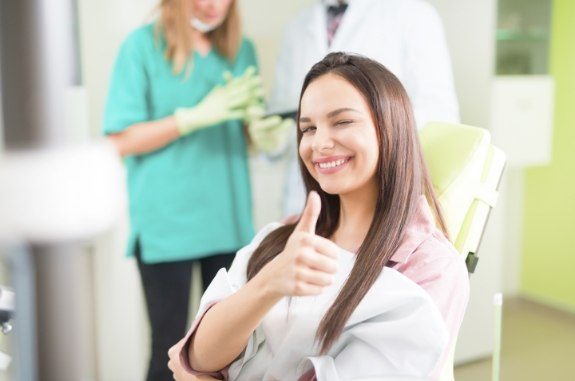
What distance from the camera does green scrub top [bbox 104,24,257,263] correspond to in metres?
1.76

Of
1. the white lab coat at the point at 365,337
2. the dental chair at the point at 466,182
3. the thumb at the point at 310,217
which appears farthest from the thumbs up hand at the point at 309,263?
the dental chair at the point at 466,182

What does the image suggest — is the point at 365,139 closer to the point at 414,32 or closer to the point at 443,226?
the point at 443,226

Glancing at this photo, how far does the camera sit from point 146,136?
178 cm

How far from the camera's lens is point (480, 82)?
7.18ft

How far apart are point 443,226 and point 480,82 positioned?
1.14 metres

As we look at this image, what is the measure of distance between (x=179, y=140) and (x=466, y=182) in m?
0.88

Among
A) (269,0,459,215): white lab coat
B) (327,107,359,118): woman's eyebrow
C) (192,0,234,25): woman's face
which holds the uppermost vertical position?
(192,0,234,25): woman's face

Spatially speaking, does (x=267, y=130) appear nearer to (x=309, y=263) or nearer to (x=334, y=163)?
(x=334, y=163)

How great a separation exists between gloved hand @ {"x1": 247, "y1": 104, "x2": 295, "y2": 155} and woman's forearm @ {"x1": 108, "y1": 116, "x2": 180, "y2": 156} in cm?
22

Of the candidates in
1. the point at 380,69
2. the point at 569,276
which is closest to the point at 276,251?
the point at 380,69

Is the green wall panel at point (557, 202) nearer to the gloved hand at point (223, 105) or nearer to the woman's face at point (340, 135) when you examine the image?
the gloved hand at point (223, 105)

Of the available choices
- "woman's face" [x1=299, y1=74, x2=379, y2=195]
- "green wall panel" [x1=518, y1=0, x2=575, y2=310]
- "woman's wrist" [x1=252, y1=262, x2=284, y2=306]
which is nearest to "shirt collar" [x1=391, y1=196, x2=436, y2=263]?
"woman's face" [x1=299, y1=74, x2=379, y2=195]

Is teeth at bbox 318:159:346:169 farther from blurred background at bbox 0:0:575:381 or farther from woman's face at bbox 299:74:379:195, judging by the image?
blurred background at bbox 0:0:575:381

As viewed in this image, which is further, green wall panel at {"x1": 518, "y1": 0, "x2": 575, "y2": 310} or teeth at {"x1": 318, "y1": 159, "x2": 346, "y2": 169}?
green wall panel at {"x1": 518, "y1": 0, "x2": 575, "y2": 310}
